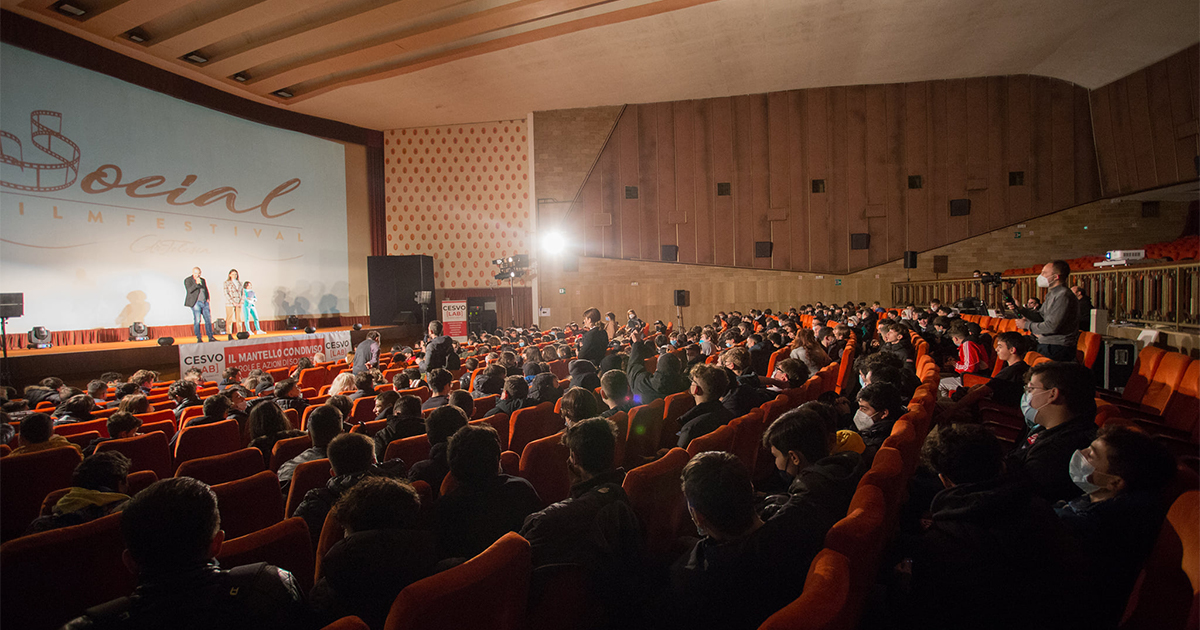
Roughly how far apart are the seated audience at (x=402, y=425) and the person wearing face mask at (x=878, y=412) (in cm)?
225

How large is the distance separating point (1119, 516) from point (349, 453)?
239cm

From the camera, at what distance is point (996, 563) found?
4.75 feet

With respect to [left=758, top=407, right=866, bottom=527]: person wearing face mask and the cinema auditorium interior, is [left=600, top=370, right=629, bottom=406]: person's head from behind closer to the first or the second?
the cinema auditorium interior

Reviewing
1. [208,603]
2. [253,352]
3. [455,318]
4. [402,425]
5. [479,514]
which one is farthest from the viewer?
[455,318]

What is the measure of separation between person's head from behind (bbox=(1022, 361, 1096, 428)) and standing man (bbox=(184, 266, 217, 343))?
12365mm

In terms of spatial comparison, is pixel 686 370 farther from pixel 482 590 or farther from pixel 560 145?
pixel 560 145

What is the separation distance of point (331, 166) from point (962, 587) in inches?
651

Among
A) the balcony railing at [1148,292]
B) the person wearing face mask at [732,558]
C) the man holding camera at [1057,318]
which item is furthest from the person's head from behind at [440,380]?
the balcony railing at [1148,292]

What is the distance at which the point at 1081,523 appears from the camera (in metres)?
1.61

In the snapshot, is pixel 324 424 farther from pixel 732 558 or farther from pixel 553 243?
pixel 553 243

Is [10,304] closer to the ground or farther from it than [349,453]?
farther from it

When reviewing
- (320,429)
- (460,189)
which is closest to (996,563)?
(320,429)

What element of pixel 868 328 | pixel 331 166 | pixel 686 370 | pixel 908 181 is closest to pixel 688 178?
pixel 908 181

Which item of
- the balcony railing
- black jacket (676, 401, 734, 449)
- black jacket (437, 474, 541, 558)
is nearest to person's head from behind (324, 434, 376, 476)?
black jacket (437, 474, 541, 558)
